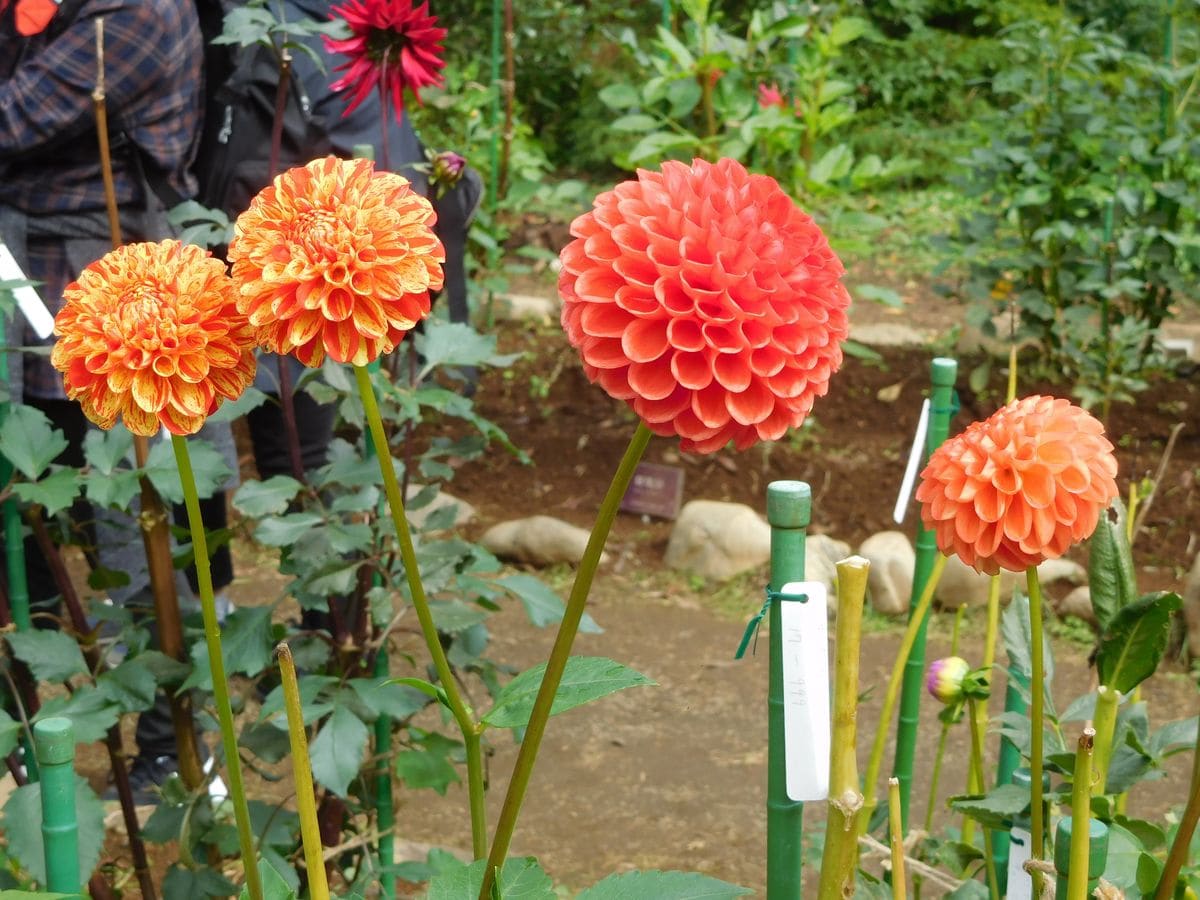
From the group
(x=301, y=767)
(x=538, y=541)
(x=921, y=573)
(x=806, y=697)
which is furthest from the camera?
(x=538, y=541)

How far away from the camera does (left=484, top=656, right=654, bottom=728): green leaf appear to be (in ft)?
2.66

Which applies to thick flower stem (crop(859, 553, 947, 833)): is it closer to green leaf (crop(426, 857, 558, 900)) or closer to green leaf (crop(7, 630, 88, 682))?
green leaf (crop(426, 857, 558, 900))

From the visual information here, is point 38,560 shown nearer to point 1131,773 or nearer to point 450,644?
point 450,644

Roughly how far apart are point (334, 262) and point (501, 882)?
1.20ft

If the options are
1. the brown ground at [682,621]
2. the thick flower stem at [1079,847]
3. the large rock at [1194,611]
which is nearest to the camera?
the thick flower stem at [1079,847]

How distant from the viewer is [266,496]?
63.9 inches

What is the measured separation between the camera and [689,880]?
0.85m

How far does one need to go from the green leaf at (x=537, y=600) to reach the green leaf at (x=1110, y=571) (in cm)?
73

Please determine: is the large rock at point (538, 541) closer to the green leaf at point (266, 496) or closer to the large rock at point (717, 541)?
the large rock at point (717, 541)

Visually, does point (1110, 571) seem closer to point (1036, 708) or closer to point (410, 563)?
point (1036, 708)

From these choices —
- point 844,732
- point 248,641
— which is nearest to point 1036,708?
point 844,732

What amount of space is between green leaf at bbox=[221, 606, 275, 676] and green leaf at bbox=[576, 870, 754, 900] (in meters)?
0.82

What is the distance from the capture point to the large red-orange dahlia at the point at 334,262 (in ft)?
2.51

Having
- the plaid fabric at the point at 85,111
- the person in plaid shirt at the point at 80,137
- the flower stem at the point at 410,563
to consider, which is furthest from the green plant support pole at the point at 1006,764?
the plaid fabric at the point at 85,111
